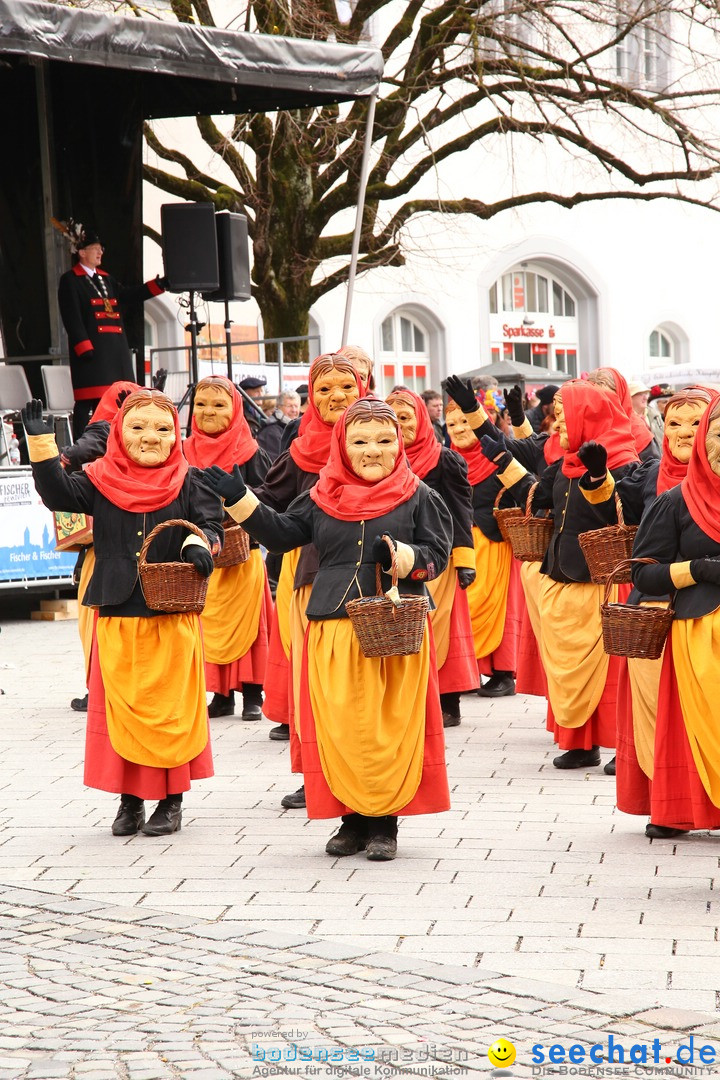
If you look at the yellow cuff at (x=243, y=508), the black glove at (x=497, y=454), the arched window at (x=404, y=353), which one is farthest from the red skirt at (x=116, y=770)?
the arched window at (x=404, y=353)

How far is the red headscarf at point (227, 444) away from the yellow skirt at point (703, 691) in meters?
4.00

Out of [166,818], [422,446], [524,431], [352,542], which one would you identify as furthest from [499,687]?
[352,542]

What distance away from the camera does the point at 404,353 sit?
25094 millimetres

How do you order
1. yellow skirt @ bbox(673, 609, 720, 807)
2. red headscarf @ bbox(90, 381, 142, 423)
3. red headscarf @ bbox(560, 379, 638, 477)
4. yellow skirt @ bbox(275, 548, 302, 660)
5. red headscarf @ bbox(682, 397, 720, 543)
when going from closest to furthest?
yellow skirt @ bbox(673, 609, 720, 807)
red headscarf @ bbox(682, 397, 720, 543)
red headscarf @ bbox(560, 379, 638, 477)
yellow skirt @ bbox(275, 548, 302, 660)
red headscarf @ bbox(90, 381, 142, 423)

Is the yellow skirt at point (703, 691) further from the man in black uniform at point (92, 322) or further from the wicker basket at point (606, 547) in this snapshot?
the man in black uniform at point (92, 322)

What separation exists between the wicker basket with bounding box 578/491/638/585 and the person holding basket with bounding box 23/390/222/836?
5.46 feet

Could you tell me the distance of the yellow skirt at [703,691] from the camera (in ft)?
17.7

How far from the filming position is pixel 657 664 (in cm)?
613

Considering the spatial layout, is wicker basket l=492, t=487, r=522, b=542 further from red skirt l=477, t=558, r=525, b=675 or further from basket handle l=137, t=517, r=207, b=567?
basket handle l=137, t=517, r=207, b=567

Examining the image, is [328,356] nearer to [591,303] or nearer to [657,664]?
[657,664]

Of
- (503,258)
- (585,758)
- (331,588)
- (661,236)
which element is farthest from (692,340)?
(331,588)

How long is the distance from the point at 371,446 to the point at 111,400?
3207mm

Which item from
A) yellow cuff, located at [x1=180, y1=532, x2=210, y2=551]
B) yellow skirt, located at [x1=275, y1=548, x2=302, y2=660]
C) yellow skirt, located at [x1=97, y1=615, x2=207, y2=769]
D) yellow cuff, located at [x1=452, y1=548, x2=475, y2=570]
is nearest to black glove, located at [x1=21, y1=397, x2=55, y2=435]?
yellow cuff, located at [x1=180, y1=532, x2=210, y2=551]

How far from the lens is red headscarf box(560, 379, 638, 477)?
7.58m
